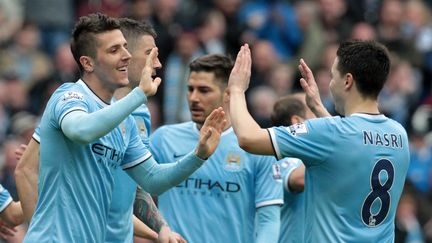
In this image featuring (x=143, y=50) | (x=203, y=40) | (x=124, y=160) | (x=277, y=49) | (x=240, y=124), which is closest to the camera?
(x=240, y=124)

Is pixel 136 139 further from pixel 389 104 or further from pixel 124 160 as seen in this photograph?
pixel 389 104

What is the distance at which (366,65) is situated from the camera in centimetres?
857

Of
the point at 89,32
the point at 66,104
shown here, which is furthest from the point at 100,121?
the point at 89,32

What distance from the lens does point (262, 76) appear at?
1850cm

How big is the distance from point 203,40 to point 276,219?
8485 mm

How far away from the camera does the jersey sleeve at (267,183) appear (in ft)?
33.0

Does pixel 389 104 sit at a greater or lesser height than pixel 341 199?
lesser

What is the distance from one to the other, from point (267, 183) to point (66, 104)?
2.35 metres

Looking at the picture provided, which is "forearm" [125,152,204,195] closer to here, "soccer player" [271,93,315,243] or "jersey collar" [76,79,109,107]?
"jersey collar" [76,79,109,107]

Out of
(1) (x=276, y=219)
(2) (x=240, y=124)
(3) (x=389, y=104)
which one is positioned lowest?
(3) (x=389, y=104)

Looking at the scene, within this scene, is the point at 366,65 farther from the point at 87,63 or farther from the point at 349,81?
the point at 87,63

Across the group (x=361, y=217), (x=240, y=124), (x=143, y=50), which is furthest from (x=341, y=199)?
(x=143, y=50)

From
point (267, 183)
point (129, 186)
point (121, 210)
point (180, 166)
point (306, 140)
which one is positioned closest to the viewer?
point (306, 140)

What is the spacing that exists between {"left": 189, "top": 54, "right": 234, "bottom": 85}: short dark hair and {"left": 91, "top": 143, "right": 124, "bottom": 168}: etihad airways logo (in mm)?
1746
